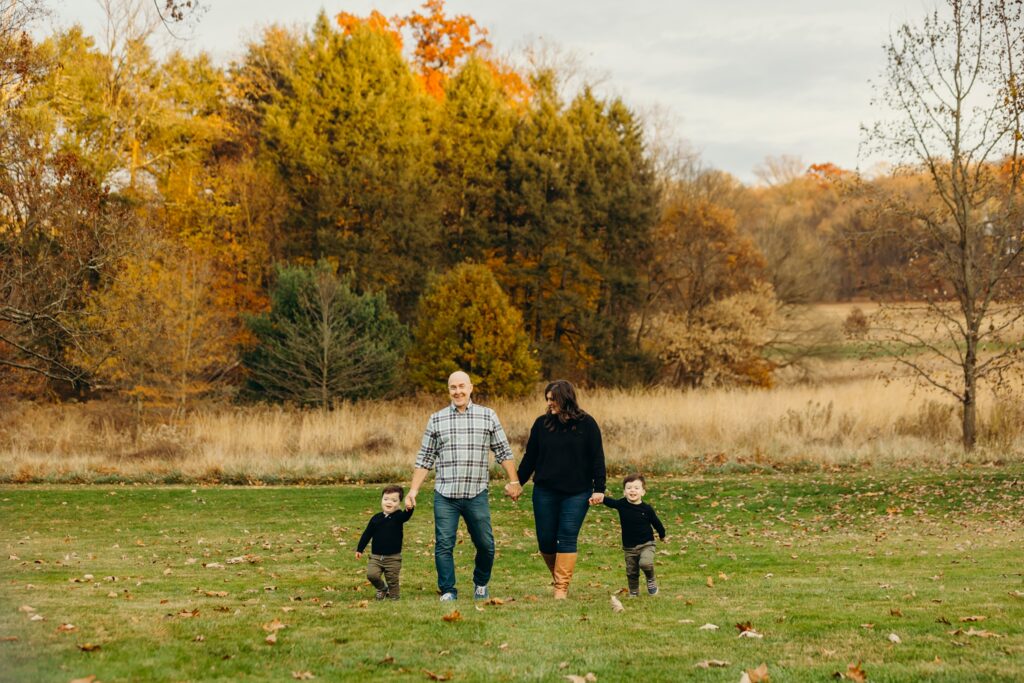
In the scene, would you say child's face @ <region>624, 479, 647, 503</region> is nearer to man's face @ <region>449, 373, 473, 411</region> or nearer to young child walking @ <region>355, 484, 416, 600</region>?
man's face @ <region>449, 373, 473, 411</region>

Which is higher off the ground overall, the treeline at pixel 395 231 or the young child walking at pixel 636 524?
the treeline at pixel 395 231

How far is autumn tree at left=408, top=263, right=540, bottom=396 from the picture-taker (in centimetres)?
3203

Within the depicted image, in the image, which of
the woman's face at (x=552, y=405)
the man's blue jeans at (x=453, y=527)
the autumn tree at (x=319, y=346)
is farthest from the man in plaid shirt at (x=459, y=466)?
the autumn tree at (x=319, y=346)

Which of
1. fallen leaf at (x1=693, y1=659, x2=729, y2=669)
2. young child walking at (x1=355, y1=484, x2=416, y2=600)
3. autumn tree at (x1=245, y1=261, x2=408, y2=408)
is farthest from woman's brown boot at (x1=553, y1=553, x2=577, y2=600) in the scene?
autumn tree at (x1=245, y1=261, x2=408, y2=408)

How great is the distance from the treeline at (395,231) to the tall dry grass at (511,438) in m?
2.44

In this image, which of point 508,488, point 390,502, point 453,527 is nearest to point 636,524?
point 508,488

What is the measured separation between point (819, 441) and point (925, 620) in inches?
652

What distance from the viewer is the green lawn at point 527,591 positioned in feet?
21.1

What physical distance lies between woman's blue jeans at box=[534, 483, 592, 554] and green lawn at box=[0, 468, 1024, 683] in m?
0.55

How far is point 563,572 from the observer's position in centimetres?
898

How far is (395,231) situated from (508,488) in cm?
2917

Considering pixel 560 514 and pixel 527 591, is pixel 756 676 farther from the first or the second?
pixel 527 591

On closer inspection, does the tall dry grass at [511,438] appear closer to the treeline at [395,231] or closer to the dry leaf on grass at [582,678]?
the treeline at [395,231]

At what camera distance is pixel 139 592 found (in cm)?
954
